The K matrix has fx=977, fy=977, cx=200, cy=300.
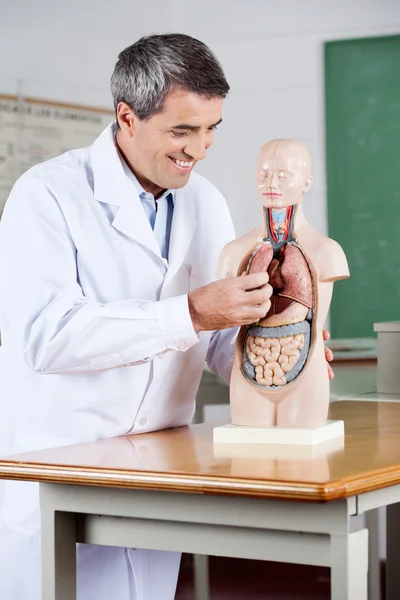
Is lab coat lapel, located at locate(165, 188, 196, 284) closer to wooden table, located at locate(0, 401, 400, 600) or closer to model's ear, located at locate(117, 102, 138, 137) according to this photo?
model's ear, located at locate(117, 102, 138, 137)

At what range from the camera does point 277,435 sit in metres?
1.77

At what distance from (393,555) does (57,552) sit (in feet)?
4.37

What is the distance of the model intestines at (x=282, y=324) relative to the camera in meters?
1.83

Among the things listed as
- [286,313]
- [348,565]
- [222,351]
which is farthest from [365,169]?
[348,565]

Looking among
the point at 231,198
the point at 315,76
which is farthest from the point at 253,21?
the point at 231,198

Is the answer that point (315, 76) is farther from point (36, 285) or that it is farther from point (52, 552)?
point (52, 552)

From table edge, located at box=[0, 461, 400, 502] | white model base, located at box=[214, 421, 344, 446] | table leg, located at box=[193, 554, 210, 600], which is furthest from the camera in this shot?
table leg, located at box=[193, 554, 210, 600]

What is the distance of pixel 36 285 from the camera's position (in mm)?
1844

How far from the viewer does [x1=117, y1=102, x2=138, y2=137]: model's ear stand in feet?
6.40

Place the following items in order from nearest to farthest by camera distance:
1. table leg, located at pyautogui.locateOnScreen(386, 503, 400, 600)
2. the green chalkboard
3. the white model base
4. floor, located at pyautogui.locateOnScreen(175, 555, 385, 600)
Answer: the white model base → table leg, located at pyautogui.locateOnScreen(386, 503, 400, 600) → floor, located at pyautogui.locateOnScreen(175, 555, 385, 600) → the green chalkboard

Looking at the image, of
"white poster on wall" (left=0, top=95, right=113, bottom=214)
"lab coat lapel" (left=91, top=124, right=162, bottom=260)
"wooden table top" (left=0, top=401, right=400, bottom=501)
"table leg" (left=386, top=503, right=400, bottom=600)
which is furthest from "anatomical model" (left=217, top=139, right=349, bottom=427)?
"white poster on wall" (left=0, top=95, right=113, bottom=214)

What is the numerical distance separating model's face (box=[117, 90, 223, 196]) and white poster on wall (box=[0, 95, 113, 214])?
2856 millimetres

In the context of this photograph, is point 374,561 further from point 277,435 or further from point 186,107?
point 186,107

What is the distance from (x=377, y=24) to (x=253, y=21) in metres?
0.60
